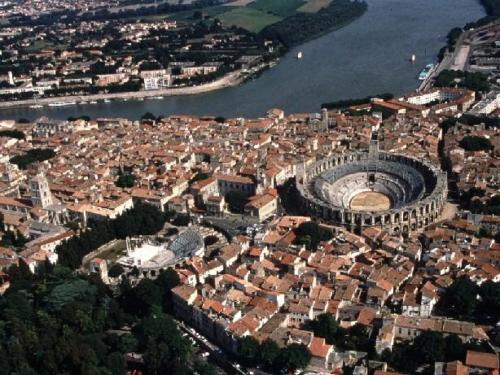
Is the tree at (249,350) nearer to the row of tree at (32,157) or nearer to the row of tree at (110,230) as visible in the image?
the row of tree at (110,230)

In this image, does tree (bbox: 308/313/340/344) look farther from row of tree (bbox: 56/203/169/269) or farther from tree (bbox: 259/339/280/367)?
row of tree (bbox: 56/203/169/269)

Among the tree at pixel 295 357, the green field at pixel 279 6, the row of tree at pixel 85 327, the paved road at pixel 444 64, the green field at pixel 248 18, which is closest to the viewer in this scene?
the tree at pixel 295 357

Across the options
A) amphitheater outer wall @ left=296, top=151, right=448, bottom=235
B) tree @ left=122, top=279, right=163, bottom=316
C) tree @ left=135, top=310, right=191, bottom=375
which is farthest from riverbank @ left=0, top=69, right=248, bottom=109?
tree @ left=135, top=310, right=191, bottom=375

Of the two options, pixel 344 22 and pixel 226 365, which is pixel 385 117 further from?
pixel 344 22

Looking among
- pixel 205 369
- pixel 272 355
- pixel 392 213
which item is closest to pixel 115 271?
pixel 205 369

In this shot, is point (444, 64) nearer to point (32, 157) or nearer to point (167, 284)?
point (32, 157)

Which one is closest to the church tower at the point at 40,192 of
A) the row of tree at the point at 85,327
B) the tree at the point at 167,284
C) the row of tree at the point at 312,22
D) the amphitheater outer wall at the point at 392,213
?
the row of tree at the point at 85,327
